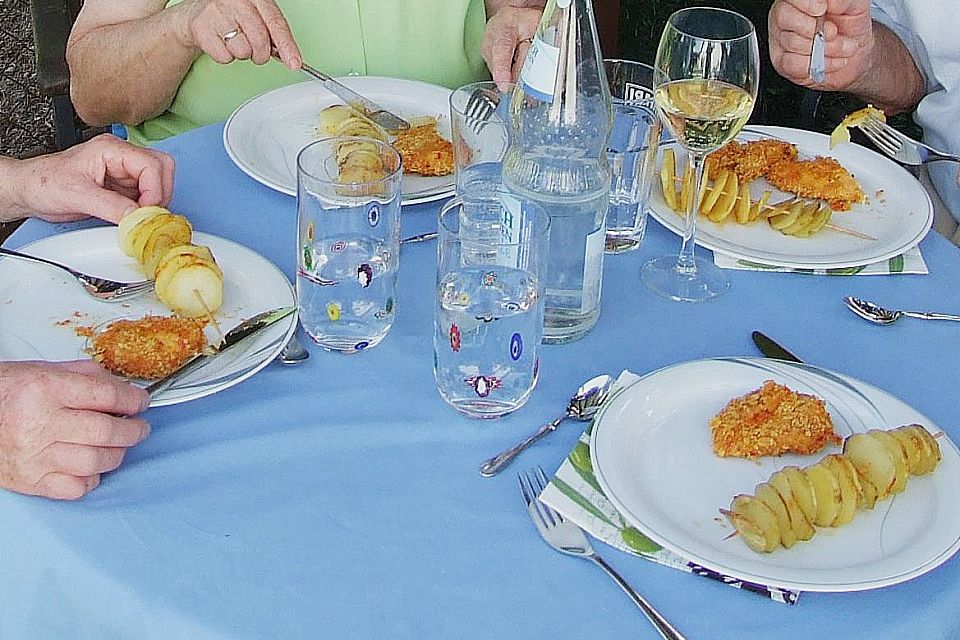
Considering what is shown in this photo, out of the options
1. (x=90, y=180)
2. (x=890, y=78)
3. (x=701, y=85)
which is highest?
(x=701, y=85)

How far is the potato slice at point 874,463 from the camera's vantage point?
3.30ft

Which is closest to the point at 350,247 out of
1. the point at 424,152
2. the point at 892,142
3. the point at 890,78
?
Result: the point at 424,152

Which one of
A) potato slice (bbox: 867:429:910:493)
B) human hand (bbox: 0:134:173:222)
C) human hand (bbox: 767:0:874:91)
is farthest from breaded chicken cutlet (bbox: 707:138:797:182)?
human hand (bbox: 0:134:173:222)

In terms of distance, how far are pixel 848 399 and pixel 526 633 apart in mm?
437

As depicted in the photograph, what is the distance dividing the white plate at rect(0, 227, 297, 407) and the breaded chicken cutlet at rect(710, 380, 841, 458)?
0.45 m

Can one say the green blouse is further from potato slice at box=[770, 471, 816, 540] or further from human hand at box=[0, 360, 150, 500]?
potato slice at box=[770, 471, 816, 540]

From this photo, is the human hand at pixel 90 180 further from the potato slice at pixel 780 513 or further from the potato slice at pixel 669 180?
the potato slice at pixel 780 513

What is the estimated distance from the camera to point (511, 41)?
1.81 metres

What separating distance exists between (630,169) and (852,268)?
0.95ft

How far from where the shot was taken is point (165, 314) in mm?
1245

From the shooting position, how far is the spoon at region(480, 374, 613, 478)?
1.08 meters

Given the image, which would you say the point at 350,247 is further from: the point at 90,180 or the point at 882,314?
the point at 882,314

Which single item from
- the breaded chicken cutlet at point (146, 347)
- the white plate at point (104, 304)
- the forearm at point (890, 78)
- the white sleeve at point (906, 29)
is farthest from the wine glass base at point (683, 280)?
the white sleeve at point (906, 29)

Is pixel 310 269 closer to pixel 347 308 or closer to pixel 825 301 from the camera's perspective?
pixel 347 308
